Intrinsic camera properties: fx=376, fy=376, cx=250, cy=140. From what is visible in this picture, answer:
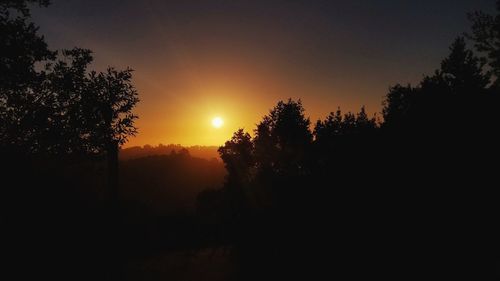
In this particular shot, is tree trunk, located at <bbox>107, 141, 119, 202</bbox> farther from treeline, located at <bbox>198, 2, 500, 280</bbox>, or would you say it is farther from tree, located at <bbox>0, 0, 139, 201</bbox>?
treeline, located at <bbox>198, 2, 500, 280</bbox>

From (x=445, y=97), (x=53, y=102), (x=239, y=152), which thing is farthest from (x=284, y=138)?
(x=53, y=102)

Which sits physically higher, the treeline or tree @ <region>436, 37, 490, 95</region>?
tree @ <region>436, 37, 490, 95</region>

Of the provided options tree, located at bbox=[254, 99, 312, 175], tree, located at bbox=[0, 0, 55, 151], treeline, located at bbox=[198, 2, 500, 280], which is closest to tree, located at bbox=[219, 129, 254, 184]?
tree, located at bbox=[254, 99, 312, 175]

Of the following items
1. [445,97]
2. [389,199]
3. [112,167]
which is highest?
[445,97]

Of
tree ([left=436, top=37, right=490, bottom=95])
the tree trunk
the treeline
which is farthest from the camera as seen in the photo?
tree ([left=436, top=37, right=490, bottom=95])

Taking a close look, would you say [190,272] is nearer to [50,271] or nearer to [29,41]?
[50,271]

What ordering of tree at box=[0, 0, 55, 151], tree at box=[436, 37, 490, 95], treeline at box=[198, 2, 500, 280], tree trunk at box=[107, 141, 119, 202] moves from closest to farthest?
tree at box=[0, 0, 55, 151] < treeline at box=[198, 2, 500, 280] < tree trunk at box=[107, 141, 119, 202] < tree at box=[436, 37, 490, 95]

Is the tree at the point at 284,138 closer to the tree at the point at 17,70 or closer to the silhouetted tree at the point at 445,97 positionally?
the silhouetted tree at the point at 445,97

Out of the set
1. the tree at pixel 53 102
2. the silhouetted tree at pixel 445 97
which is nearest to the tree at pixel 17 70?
the tree at pixel 53 102

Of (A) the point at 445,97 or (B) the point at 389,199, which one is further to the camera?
(A) the point at 445,97

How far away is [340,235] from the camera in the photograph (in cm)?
2206

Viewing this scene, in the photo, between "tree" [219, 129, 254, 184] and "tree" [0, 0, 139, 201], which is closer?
"tree" [0, 0, 139, 201]

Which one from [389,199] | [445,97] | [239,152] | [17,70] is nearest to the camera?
[17,70]

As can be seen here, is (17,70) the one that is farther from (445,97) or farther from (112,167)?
(445,97)
